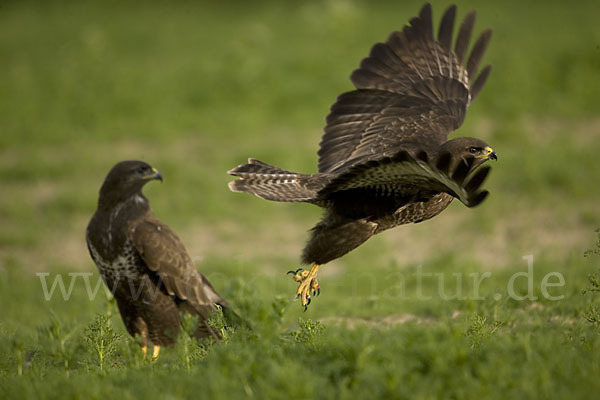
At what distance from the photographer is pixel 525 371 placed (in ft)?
12.6

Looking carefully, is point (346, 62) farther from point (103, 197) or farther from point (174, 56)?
point (103, 197)

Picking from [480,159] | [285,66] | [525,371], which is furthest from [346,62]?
[525,371]

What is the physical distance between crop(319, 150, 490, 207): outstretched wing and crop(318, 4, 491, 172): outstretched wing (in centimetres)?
77

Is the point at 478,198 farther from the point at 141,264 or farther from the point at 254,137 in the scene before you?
the point at 254,137

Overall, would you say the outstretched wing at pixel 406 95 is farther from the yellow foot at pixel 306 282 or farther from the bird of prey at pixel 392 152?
the yellow foot at pixel 306 282

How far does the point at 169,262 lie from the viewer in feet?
17.6

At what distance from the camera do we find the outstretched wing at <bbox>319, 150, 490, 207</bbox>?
4141 millimetres

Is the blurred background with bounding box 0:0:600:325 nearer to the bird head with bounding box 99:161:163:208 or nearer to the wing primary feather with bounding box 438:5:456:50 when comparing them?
the bird head with bounding box 99:161:163:208

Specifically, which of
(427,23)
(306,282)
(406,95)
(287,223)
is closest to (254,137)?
(287,223)

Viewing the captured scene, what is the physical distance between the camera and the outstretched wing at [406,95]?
20.7ft

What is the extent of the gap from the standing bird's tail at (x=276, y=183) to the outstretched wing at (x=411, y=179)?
0.15 meters

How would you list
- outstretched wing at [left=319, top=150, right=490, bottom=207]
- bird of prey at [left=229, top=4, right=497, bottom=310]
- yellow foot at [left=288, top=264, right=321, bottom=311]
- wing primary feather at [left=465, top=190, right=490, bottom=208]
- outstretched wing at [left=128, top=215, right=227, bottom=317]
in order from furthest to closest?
yellow foot at [left=288, top=264, right=321, bottom=311]
outstretched wing at [left=128, top=215, right=227, bottom=317]
bird of prey at [left=229, top=4, right=497, bottom=310]
outstretched wing at [left=319, top=150, right=490, bottom=207]
wing primary feather at [left=465, top=190, right=490, bottom=208]

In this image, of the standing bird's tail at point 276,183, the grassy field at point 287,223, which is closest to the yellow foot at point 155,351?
the grassy field at point 287,223

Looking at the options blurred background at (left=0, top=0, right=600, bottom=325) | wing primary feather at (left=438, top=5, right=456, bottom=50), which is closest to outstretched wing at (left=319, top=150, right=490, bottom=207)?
blurred background at (left=0, top=0, right=600, bottom=325)
